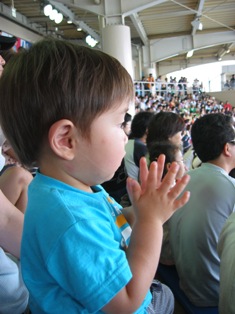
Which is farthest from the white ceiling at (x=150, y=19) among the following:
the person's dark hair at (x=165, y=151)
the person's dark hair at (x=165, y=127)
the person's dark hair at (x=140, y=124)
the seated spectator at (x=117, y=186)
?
the person's dark hair at (x=165, y=151)

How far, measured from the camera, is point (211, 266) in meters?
1.80

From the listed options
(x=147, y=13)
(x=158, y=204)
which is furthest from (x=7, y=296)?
(x=147, y=13)

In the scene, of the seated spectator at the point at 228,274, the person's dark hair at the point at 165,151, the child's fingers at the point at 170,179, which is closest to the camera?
the child's fingers at the point at 170,179

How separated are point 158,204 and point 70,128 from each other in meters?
0.31

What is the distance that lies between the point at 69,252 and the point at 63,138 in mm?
289

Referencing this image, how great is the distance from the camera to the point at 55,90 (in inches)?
32.7

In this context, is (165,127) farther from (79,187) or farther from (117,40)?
(117,40)

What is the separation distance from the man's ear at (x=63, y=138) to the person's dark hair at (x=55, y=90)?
0.02m

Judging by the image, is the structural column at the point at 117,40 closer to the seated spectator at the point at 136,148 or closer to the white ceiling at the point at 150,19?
the white ceiling at the point at 150,19

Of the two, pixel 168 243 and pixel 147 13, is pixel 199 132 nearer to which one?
pixel 168 243

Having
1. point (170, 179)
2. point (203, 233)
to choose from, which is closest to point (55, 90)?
point (170, 179)

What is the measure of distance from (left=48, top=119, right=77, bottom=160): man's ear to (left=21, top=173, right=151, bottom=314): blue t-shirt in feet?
0.28

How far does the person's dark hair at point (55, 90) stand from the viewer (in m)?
0.84

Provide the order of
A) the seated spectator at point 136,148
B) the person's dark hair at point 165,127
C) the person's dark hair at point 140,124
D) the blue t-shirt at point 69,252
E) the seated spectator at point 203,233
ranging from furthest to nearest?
the person's dark hair at point 140,124 → the seated spectator at point 136,148 → the person's dark hair at point 165,127 → the seated spectator at point 203,233 → the blue t-shirt at point 69,252
